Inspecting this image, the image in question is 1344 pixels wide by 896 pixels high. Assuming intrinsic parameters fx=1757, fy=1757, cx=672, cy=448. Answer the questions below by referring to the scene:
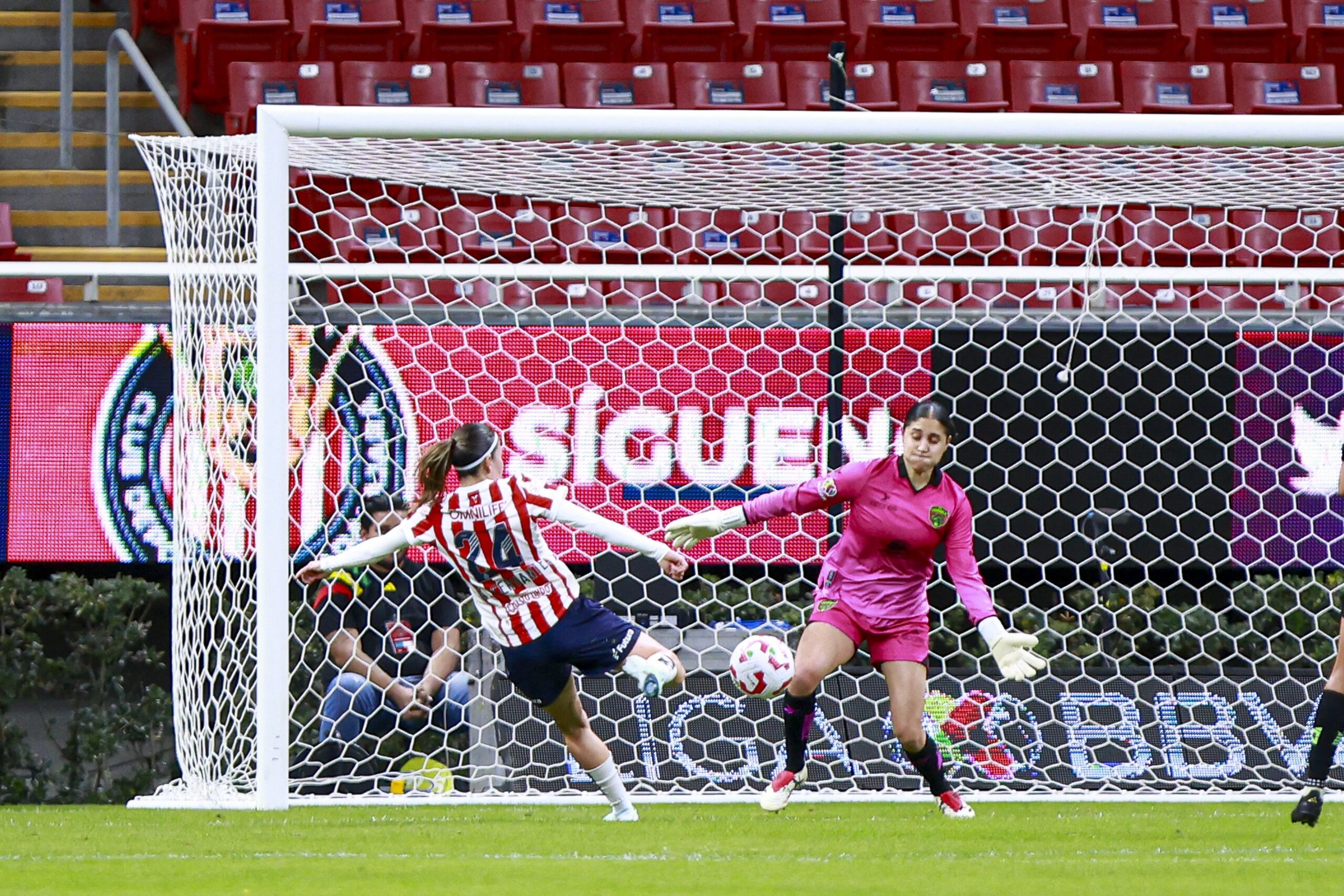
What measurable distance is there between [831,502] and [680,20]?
7417 millimetres

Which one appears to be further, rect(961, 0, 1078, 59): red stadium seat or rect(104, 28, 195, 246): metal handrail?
rect(961, 0, 1078, 59): red stadium seat

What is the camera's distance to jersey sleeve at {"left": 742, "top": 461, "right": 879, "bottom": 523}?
20.9 feet

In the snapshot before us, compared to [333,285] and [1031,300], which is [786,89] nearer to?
[1031,300]

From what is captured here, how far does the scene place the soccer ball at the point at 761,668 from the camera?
6109 mm

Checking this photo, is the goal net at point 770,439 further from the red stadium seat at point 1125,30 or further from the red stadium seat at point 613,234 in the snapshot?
the red stadium seat at point 1125,30

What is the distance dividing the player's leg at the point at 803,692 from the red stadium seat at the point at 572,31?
7.46m

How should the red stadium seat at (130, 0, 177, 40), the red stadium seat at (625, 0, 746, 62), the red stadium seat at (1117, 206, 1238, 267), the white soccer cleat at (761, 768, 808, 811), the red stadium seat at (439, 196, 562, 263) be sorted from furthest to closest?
the red stadium seat at (625, 0, 746, 62) → the red stadium seat at (130, 0, 177, 40) → the red stadium seat at (1117, 206, 1238, 267) → the red stadium seat at (439, 196, 562, 263) → the white soccer cleat at (761, 768, 808, 811)

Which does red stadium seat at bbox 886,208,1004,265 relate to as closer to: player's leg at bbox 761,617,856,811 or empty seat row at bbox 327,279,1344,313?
empty seat row at bbox 327,279,1344,313

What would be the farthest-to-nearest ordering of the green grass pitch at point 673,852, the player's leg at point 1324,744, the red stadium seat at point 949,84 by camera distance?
the red stadium seat at point 949,84, the player's leg at point 1324,744, the green grass pitch at point 673,852

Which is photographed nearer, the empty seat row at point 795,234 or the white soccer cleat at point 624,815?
the white soccer cleat at point 624,815

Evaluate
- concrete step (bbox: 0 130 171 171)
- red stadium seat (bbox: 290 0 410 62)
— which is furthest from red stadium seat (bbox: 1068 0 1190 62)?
concrete step (bbox: 0 130 171 171)

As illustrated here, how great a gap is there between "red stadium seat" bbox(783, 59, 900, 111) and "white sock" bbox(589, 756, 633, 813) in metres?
7.17

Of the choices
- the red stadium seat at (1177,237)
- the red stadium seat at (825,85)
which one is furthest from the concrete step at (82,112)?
the red stadium seat at (1177,237)

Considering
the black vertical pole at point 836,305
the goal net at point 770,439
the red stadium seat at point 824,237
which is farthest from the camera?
the red stadium seat at point 824,237
